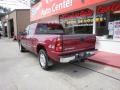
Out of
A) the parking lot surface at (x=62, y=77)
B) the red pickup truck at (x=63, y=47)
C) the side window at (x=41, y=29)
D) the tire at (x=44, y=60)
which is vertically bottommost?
the parking lot surface at (x=62, y=77)

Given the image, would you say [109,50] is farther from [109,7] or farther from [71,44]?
[71,44]

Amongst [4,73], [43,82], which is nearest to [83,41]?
[43,82]

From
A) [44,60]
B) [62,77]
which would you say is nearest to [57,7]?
[44,60]

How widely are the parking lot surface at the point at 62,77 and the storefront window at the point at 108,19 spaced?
3001mm

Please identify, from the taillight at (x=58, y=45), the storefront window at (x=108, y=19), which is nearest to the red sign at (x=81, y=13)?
the storefront window at (x=108, y=19)

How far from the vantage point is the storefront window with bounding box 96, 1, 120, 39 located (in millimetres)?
8504

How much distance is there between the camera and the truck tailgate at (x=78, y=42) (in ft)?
17.2

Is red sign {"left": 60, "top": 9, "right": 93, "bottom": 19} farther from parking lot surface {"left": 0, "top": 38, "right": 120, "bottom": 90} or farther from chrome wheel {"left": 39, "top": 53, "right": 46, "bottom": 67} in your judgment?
chrome wheel {"left": 39, "top": 53, "right": 46, "bottom": 67}

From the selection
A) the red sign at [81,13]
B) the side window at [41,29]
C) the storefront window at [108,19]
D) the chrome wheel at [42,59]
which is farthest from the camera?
the red sign at [81,13]

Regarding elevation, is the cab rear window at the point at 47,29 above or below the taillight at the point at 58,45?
above

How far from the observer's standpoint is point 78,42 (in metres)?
5.58

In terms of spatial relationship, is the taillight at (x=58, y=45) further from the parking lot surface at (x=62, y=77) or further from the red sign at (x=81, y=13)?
the red sign at (x=81, y=13)

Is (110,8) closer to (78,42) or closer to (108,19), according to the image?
(108,19)

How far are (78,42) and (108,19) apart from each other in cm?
435
